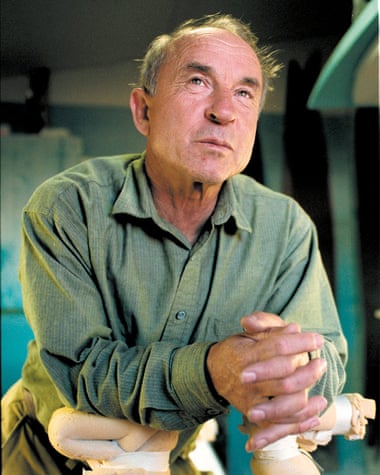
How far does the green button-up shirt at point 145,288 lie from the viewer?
57 centimetres

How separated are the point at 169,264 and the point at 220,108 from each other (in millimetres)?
163

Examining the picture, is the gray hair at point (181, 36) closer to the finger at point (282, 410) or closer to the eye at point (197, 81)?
the eye at point (197, 81)

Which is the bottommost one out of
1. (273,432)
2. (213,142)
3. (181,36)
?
(273,432)

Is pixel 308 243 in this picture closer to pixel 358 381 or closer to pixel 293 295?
pixel 293 295

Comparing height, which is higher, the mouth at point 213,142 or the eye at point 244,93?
the eye at point 244,93

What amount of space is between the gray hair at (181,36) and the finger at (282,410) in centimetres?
33

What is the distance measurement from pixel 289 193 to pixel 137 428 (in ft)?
1.01

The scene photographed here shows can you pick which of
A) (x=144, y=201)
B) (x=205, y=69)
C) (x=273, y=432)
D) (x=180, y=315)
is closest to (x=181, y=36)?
(x=205, y=69)

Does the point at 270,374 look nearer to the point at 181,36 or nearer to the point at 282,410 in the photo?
the point at 282,410

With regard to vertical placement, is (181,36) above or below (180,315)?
above

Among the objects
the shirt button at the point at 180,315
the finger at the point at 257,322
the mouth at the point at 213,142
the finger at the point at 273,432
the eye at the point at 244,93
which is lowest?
the finger at the point at 273,432

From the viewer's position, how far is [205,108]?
603 millimetres

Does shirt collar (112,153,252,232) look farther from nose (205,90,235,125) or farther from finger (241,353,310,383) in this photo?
finger (241,353,310,383)

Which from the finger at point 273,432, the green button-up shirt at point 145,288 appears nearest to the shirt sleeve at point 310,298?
the green button-up shirt at point 145,288
